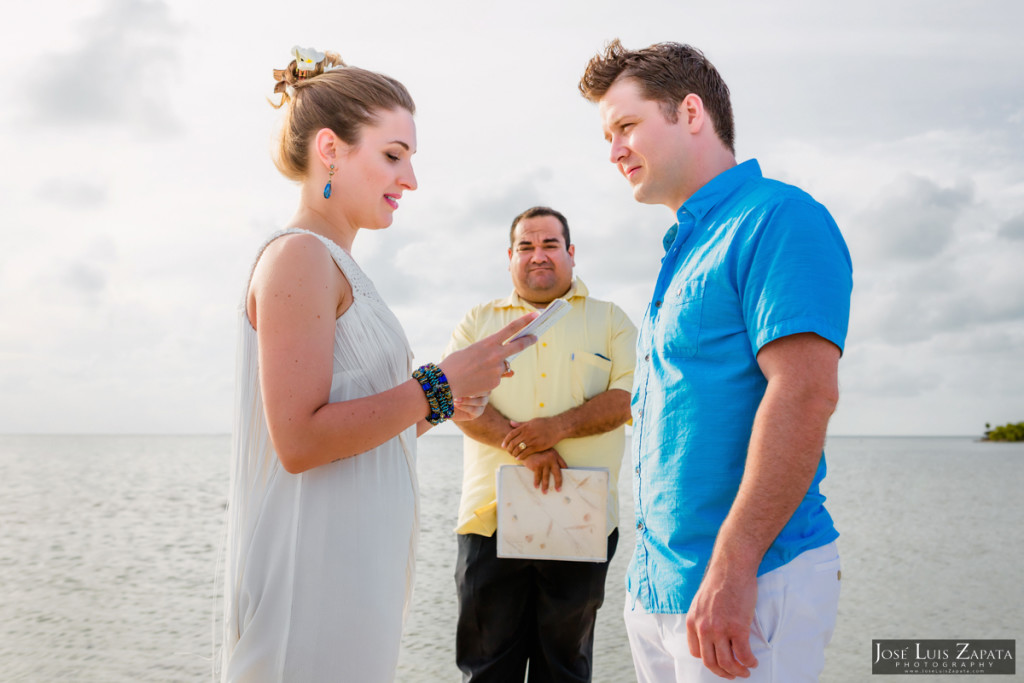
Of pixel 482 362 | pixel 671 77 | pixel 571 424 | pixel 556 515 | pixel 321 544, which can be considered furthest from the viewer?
pixel 571 424

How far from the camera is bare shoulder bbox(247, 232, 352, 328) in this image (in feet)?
5.51

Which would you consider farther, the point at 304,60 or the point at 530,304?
the point at 530,304

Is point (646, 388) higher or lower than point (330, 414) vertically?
higher

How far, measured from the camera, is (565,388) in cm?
380

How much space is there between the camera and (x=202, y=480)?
21.0 metres

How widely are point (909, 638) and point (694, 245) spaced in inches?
Answer: 213

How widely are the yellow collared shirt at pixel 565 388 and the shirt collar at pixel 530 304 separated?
0.08 meters

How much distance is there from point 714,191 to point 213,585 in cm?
730

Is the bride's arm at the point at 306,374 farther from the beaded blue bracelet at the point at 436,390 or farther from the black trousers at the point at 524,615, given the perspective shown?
the black trousers at the point at 524,615

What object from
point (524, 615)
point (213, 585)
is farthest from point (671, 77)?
point (213, 585)

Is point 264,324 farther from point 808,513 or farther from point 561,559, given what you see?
point 561,559

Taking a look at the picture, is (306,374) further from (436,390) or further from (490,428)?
(490,428)

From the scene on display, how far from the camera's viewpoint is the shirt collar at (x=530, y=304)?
407 centimetres

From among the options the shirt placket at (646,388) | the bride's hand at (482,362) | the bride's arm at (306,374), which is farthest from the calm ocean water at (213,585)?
the shirt placket at (646,388)
